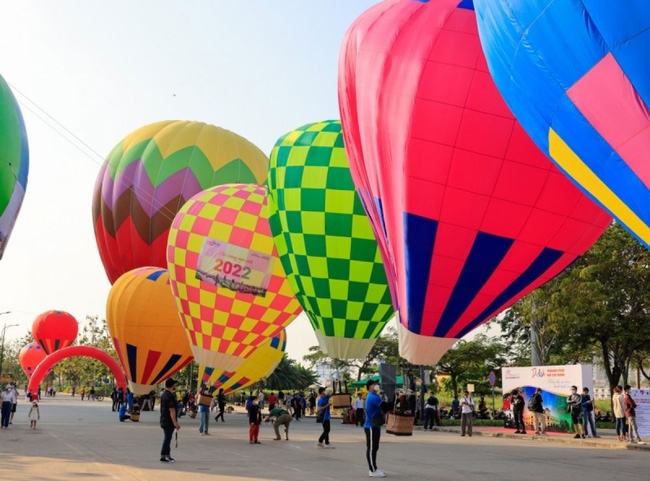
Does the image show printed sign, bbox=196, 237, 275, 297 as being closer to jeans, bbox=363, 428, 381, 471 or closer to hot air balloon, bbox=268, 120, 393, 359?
hot air balloon, bbox=268, 120, 393, 359

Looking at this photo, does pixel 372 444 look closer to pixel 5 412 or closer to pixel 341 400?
pixel 341 400

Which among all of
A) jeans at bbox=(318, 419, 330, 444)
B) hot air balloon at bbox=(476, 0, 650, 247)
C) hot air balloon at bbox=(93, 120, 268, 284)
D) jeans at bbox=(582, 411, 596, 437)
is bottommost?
jeans at bbox=(318, 419, 330, 444)

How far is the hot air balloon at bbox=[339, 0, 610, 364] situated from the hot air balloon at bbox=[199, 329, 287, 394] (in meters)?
9.29

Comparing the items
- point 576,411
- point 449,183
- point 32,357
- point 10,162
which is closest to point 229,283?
point 10,162

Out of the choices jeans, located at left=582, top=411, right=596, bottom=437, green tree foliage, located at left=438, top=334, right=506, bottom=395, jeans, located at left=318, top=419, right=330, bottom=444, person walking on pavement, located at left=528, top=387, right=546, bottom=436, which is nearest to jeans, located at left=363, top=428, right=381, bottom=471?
jeans, located at left=318, top=419, right=330, bottom=444

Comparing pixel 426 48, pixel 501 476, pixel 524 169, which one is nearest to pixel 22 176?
pixel 426 48

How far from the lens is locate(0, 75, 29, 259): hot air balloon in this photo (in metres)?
21.3

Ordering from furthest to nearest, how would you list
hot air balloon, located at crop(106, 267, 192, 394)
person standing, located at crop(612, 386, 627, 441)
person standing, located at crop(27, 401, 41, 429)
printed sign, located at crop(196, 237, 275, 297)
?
hot air balloon, located at crop(106, 267, 192, 394) < printed sign, located at crop(196, 237, 275, 297) < person standing, located at crop(27, 401, 41, 429) < person standing, located at crop(612, 386, 627, 441)

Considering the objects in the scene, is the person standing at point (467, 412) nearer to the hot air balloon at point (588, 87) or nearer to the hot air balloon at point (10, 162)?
the hot air balloon at point (588, 87)

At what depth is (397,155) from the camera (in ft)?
48.3

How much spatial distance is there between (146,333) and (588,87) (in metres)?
20.6

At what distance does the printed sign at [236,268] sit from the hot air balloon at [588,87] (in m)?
14.0

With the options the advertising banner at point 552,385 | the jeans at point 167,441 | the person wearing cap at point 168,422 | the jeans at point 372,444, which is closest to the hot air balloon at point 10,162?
the person wearing cap at point 168,422

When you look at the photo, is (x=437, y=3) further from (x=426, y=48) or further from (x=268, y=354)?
(x=268, y=354)
